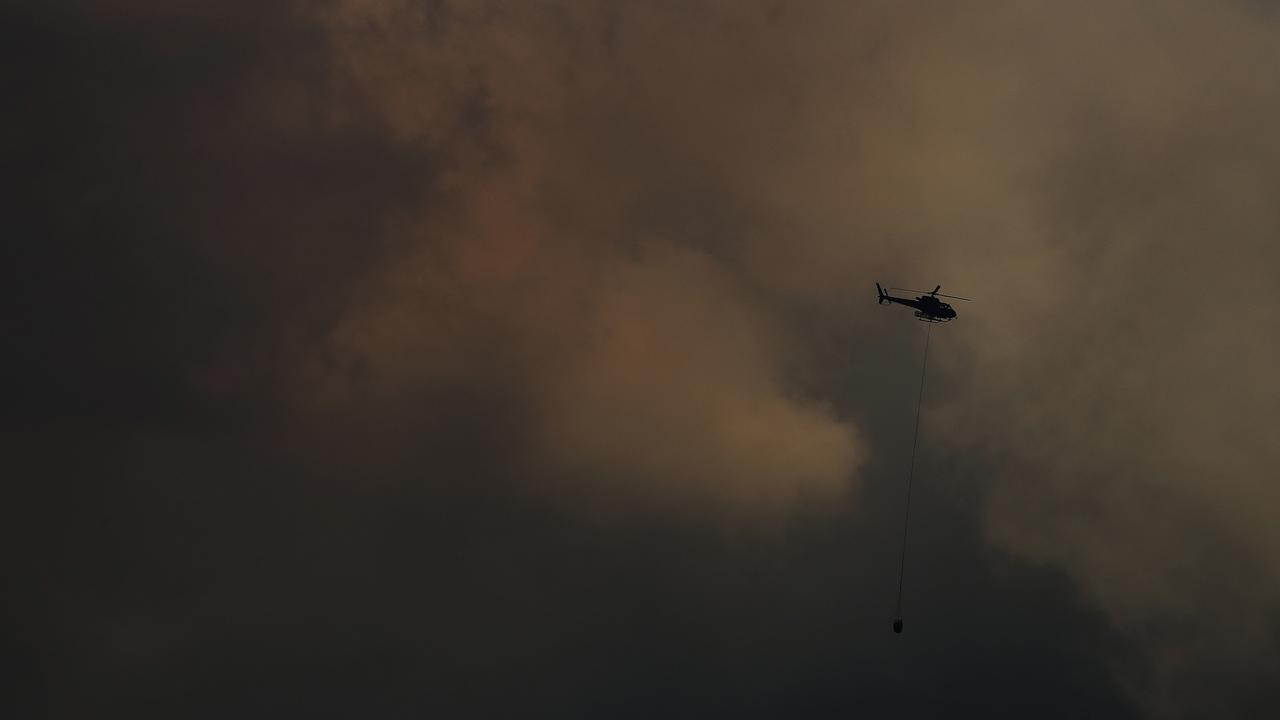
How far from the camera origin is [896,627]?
516 ft

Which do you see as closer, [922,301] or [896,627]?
[896,627]

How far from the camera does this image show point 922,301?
195 metres

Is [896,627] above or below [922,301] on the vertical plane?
below

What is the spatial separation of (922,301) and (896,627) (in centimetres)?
6246
